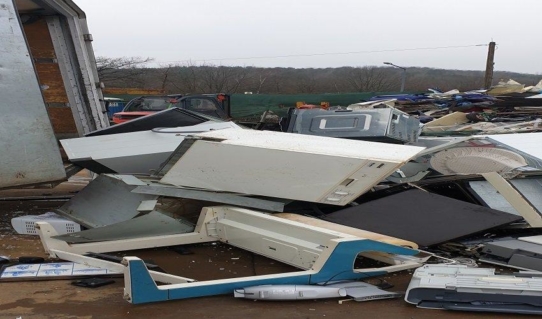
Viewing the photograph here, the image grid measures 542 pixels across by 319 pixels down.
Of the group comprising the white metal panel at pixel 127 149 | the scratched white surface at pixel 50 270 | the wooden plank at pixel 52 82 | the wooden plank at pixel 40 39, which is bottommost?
the scratched white surface at pixel 50 270

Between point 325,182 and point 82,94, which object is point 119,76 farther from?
point 325,182

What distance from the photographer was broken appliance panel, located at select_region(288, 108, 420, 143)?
615 centimetres

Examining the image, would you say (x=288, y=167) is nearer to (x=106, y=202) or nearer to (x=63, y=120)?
(x=106, y=202)

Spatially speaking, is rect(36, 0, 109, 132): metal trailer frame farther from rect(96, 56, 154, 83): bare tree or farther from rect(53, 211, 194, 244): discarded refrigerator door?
rect(96, 56, 154, 83): bare tree

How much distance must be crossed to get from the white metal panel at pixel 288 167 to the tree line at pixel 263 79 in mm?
27940

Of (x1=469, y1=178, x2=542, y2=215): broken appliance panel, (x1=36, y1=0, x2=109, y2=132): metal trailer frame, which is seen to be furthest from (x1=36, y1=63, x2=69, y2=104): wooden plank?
(x1=469, y1=178, x2=542, y2=215): broken appliance panel

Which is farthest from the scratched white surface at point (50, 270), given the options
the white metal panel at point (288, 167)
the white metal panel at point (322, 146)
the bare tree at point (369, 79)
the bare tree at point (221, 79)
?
the bare tree at point (369, 79)

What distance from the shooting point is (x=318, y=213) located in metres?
4.22

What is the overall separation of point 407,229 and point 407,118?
3.14 meters

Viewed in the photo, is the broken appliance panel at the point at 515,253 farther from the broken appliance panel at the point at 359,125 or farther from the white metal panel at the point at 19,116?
the white metal panel at the point at 19,116

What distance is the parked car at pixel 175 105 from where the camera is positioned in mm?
13641

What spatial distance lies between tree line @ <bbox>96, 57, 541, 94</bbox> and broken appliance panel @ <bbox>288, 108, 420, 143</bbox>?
25752 mm

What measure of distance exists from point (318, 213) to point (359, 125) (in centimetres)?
230

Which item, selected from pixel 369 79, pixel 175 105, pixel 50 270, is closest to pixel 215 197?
pixel 50 270
